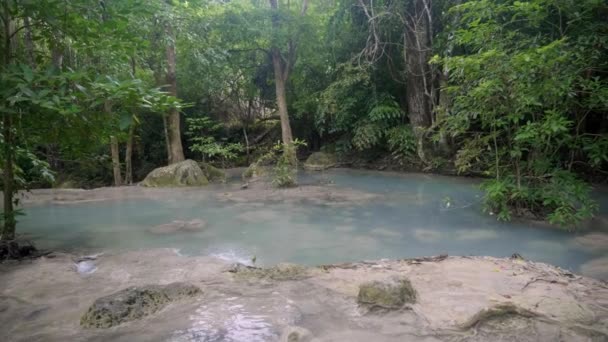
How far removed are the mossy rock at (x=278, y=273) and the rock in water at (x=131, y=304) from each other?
0.54 m

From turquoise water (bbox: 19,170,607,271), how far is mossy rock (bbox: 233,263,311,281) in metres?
0.92

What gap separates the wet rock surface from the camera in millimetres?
2684

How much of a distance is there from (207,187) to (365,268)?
7274 mm

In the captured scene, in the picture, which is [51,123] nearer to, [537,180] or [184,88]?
[537,180]

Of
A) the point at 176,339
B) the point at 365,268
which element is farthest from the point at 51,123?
the point at 365,268

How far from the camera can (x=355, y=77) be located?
40.1 feet

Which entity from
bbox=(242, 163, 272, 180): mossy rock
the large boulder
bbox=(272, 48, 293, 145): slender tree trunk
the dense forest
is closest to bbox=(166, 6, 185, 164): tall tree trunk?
the dense forest

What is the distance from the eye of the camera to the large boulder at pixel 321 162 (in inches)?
562

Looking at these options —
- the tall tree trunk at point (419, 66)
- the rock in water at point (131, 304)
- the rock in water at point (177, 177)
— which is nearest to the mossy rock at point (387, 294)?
the rock in water at point (131, 304)

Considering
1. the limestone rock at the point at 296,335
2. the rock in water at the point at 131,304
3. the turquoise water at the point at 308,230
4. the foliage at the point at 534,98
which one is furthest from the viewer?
the foliage at the point at 534,98

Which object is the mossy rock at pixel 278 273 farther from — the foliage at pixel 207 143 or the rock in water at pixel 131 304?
the foliage at pixel 207 143

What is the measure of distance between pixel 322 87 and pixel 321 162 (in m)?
2.87

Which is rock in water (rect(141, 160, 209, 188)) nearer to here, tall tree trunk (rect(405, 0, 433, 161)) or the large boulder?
the large boulder

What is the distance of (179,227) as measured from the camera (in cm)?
640
